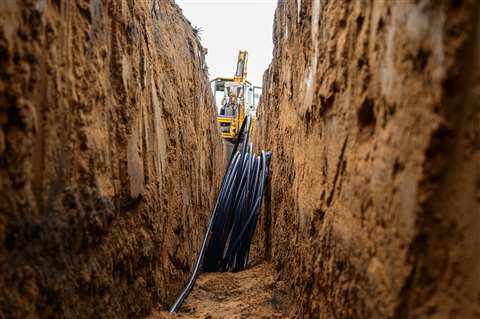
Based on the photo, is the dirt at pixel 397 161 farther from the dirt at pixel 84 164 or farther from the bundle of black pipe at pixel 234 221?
the bundle of black pipe at pixel 234 221

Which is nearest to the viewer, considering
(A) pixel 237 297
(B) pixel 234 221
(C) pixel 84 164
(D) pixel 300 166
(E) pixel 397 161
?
(E) pixel 397 161

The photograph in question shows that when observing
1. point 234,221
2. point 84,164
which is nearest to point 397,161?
point 84,164

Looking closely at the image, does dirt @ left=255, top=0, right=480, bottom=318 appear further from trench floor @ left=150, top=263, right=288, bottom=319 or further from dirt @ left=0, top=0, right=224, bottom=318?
dirt @ left=0, top=0, right=224, bottom=318

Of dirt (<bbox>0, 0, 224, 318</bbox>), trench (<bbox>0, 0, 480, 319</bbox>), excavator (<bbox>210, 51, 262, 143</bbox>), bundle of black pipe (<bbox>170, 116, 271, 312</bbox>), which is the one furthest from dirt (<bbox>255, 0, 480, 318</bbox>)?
excavator (<bbox>210, 51, 262, 143</bbox>)

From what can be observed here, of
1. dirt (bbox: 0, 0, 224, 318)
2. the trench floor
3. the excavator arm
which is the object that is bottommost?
the trench floor

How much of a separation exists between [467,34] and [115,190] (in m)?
1.17

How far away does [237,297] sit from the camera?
239 cm

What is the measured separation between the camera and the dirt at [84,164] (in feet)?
2.92

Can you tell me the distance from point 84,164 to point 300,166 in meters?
1.07

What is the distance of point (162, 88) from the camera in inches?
86.7

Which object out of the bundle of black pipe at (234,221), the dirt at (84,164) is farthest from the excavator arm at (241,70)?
the dirt at (84,164)

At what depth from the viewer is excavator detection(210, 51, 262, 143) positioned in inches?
356

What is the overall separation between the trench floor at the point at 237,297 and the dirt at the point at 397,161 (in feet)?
2.06

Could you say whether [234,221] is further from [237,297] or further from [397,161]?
[397,161]
